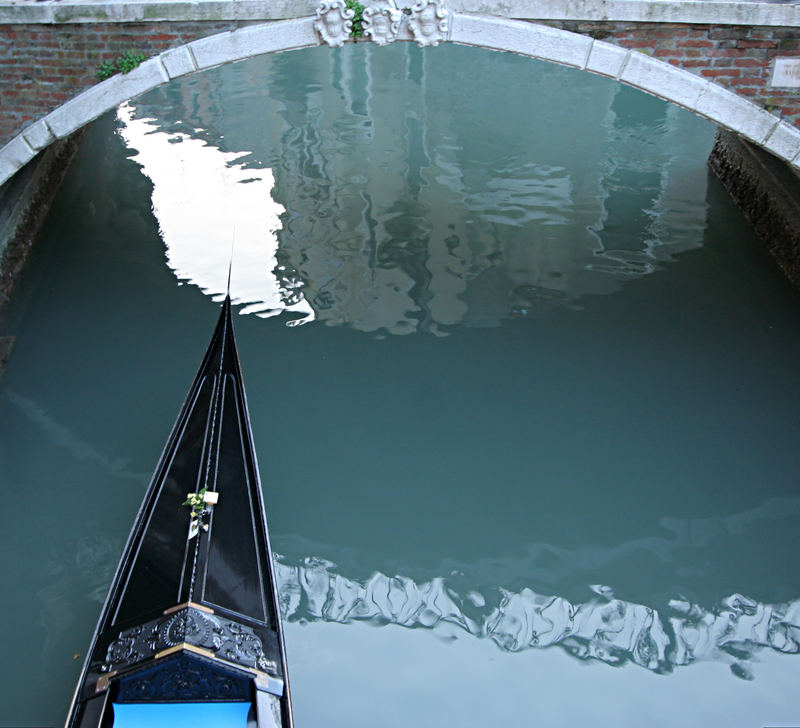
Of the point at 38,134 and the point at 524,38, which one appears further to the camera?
the point at 38,134

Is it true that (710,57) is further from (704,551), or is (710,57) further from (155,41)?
(155,41)

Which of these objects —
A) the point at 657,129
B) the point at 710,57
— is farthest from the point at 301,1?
the point at 657,129

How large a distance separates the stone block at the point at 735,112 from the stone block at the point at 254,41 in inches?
59.8

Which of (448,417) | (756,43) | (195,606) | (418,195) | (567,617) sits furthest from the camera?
(418,195)

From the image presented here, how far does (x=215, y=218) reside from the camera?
522 centimetres

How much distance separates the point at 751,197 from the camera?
517 cm

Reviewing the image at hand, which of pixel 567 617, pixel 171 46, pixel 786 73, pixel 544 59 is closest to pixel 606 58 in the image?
pixel 544 59

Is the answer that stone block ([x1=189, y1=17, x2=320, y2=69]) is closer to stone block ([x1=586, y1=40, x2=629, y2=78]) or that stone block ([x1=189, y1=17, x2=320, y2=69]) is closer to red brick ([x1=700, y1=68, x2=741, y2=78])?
stone block ([x1=586, y1=40, x2=629, y2=78])

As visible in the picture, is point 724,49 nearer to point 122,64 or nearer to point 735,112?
point 735,112

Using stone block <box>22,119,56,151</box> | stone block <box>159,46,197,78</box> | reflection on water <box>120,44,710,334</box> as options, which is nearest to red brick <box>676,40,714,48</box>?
reflection on water <box>120,44,710,334</box>

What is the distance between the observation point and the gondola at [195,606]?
193cm

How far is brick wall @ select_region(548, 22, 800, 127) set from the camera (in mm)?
2938

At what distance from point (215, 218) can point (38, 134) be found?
6.37 feet

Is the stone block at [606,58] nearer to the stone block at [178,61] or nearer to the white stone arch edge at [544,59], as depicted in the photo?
the white stone arch edge at [544,59]
